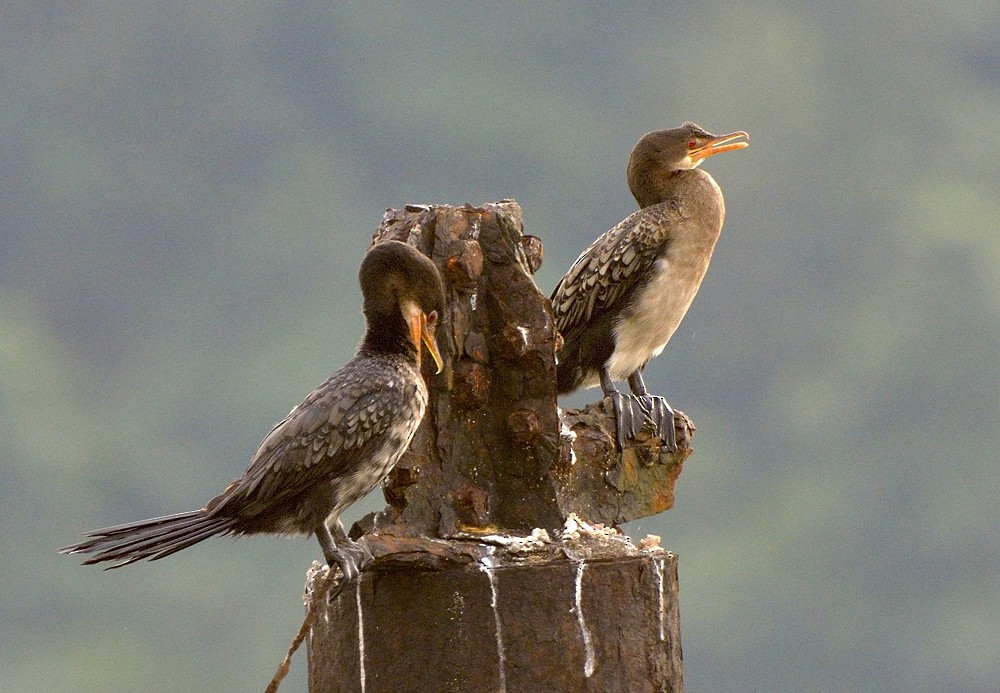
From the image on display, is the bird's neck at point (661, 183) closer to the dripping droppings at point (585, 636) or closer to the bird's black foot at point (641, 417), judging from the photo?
the bird's black foot at point (641, 417)

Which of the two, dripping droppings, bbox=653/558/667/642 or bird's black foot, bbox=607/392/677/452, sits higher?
bird's black foot, bbox=607/392/677/452

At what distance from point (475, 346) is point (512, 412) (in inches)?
10.3

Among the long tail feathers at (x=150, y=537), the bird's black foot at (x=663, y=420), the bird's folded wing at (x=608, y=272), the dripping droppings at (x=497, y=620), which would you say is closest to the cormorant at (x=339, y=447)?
the long tail feathers at (x=150, y=537)

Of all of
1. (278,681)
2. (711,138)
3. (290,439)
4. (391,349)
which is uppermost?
(711,138)

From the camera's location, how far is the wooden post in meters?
4.95

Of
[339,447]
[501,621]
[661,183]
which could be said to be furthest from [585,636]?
[661,183]

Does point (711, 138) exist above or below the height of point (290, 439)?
above

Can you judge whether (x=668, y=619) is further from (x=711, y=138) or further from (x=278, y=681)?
(x=711, y=138)

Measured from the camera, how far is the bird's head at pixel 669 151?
24.9 feet

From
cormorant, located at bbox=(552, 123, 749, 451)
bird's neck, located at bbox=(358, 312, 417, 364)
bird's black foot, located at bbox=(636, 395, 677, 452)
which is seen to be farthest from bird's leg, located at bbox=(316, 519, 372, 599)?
cormorant, located at bbox=(552, 123, 749, 451)

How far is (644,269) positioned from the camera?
24.6 feet

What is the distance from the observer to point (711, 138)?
7633 millimetres

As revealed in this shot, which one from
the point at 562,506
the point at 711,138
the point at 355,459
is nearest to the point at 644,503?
the point at 562,506

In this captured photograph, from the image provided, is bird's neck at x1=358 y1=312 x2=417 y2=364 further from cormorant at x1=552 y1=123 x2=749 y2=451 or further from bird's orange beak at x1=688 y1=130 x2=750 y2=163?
bird's orange beak at x1=688 y1=130 x2=750 y2=163
